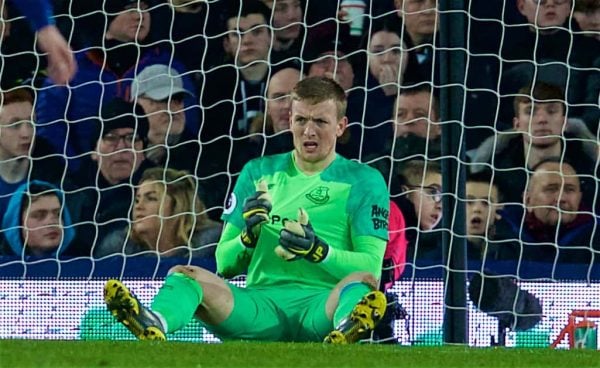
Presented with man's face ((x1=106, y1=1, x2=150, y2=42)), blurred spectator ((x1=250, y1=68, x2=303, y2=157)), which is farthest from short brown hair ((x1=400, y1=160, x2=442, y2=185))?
man's face ((x1=106, y1=1, x2=150, y2=42))

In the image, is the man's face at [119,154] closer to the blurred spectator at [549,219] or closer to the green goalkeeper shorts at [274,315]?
Answer: the green goalkeeper shorts at [274,315]

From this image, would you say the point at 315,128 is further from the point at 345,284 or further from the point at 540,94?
the point at 540,94

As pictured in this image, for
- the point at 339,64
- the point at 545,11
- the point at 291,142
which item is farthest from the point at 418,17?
the point at 291,142

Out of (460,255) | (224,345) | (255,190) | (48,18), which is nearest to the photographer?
(224,345)

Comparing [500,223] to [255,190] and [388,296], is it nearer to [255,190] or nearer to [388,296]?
[388,296]

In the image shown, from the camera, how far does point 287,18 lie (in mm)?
6789

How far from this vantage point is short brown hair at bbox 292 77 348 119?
5.85 m

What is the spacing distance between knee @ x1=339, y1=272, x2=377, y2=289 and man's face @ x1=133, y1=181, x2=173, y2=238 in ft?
4.38

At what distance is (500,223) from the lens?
6.57 metres

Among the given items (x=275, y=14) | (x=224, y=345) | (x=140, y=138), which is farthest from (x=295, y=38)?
(x=224, y=345)

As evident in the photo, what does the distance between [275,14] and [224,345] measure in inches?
88.3

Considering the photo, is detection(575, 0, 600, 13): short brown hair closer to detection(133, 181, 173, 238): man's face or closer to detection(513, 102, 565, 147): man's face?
detection(513, 102, 565, 147): man's face

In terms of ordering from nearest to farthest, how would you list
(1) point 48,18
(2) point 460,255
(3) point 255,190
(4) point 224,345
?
(4) point 224,345 → (3) point 255,190 → (2) point 460,255 → (1) point 48,18

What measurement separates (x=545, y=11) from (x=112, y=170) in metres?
2.01
